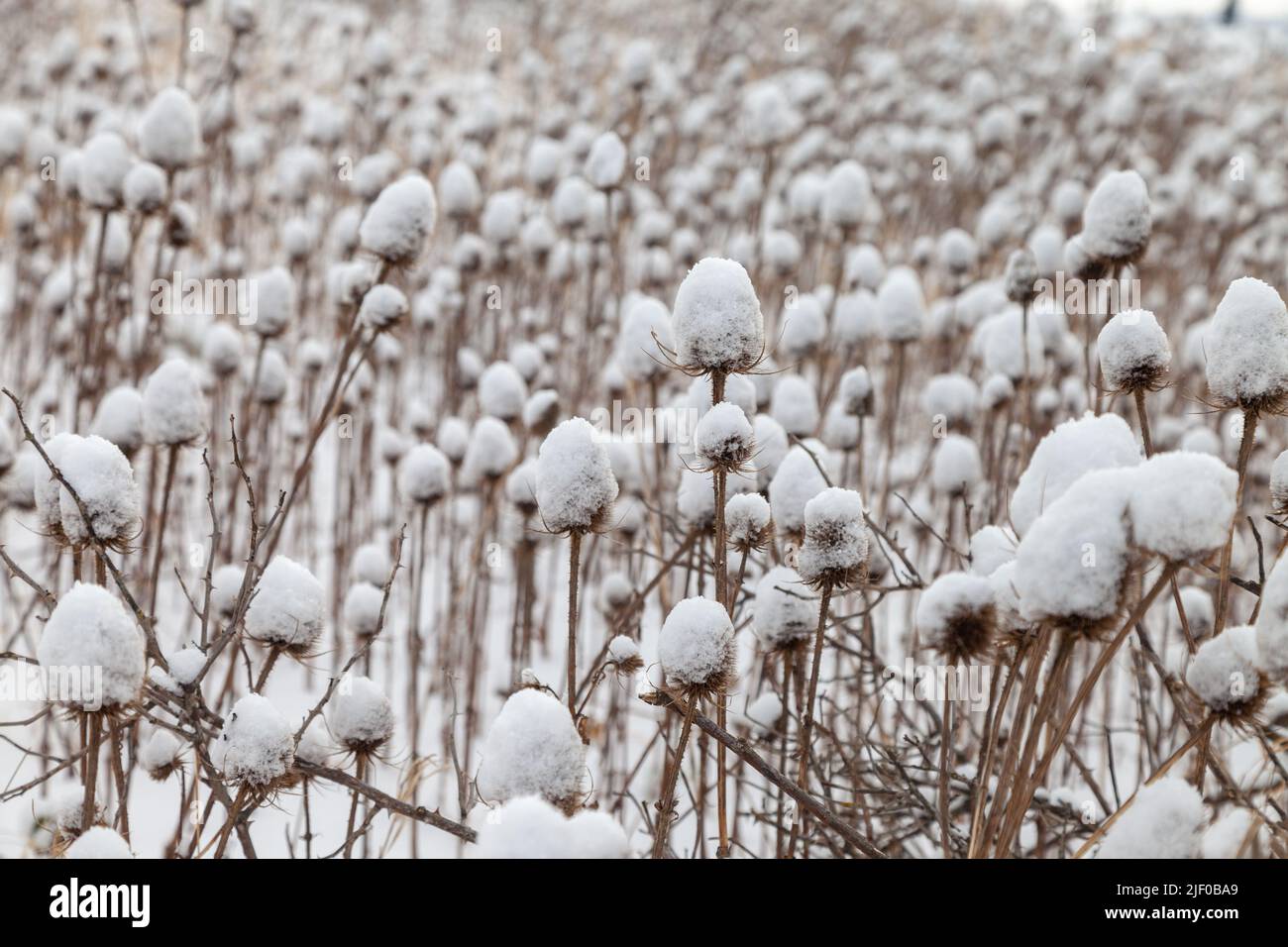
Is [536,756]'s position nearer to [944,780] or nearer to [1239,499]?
[944,780]

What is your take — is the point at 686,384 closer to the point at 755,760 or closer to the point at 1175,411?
the point at 1175,411

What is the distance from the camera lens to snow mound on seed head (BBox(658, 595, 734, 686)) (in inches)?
35.7

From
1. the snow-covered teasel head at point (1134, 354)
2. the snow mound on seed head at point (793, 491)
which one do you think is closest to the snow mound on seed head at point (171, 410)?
the snow mound on seed head at point (793, 491)

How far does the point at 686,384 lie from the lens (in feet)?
10.6

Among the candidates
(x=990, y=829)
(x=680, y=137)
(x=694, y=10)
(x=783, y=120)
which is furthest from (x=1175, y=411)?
(x=694, y=10)

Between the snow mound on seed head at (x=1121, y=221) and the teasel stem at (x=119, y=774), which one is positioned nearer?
the teasel stem at (x=119, y=774)

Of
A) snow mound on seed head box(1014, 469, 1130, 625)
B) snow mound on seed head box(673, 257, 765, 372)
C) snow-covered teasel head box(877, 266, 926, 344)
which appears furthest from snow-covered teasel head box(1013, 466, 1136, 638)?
snow-covered teasel head box(877, 266, 926, 344)

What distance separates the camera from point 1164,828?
2.41ft

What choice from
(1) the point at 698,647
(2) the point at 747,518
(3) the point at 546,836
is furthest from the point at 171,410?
(3) the point at 546,836

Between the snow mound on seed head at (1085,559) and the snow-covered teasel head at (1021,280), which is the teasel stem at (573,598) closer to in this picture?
the snow mound on seed head at (1085,559)

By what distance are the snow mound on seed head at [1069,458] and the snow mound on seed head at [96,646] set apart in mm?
696

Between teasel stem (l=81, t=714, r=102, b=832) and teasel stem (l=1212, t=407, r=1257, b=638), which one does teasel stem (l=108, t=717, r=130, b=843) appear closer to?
teasel stem (l=81, t=714, r=102, b=832)

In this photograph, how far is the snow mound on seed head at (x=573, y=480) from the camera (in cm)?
98
